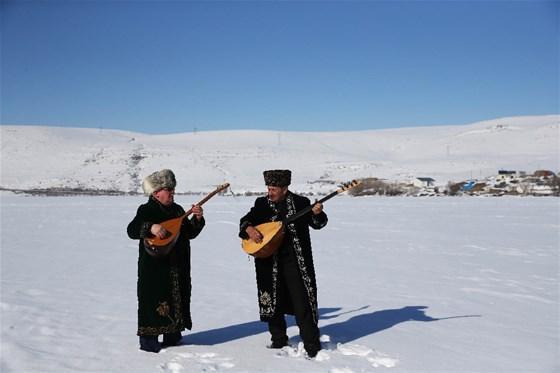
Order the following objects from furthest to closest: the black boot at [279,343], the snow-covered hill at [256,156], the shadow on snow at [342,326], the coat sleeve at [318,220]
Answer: the snow-covered hill at [256,156] → the shadow on snow at [342,326] → the black boot at [279,343] → the coat sleeve at [318,220]

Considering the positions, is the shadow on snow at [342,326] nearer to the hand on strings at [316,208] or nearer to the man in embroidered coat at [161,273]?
the man in embroidered coat at [161,273]

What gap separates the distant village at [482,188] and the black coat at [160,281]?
3567cm

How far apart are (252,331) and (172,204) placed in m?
1.63

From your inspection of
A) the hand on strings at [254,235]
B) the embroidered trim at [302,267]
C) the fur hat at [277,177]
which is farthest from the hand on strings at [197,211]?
the embroidered trim at [302,267]

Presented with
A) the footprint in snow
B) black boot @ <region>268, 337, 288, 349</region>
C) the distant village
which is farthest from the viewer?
the distant village

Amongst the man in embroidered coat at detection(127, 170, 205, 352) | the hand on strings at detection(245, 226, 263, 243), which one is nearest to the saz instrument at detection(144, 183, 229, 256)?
the man in embroidered coat at detection(127, 170, 205, 352)

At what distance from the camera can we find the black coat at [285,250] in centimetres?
475

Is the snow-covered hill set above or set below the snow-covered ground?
above

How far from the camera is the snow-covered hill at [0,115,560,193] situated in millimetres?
58375

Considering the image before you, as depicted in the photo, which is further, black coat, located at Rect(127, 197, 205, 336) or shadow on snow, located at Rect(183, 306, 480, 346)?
shadow on snow, located at Rect(183, 306, 480, 346)

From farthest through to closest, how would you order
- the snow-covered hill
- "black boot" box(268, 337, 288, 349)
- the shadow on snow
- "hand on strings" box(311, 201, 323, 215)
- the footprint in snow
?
the snow-covered hill → the shadow on snow → "black boot" box(268, 337, 288, 349) → "hand on strings" box(311, 201, 323, 215) → the footprint in snow

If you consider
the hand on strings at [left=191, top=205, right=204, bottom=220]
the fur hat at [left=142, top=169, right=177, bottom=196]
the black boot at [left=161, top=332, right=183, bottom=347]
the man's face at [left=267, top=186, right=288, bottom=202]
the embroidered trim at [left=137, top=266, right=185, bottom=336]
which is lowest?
the black boot at [left=161, top=332, right=183, bottom=347]

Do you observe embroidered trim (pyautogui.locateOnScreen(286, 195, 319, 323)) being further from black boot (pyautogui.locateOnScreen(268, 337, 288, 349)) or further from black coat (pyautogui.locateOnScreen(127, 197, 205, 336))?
black coat (pyautogui.locateOnScreen(127, 197, 205, 336))

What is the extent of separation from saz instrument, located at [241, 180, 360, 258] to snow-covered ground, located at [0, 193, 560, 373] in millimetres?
889
